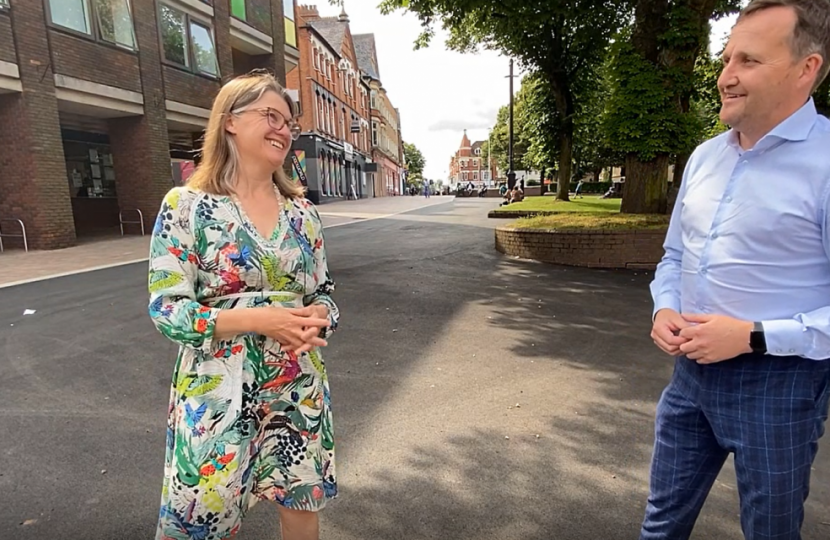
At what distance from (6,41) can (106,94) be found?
2.53 meters

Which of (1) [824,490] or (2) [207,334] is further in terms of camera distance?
(1) [824,490]

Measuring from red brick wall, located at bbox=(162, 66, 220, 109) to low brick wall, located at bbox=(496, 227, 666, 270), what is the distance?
13.0 meters

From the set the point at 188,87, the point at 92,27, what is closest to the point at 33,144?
the point at 92,27

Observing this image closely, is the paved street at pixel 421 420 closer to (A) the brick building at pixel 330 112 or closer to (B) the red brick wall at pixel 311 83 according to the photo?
(A) the brick building at pixel 330 112

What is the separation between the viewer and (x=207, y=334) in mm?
1537

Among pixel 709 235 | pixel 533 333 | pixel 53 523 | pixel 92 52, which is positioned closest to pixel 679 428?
pixel 709 235

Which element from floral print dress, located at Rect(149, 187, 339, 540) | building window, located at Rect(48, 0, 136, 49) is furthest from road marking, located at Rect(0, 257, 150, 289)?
floral print dress, located at Rect(149, 187, 339, 540)

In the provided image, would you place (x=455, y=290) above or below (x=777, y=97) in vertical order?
below

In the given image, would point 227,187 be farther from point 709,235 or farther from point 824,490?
point 824,490

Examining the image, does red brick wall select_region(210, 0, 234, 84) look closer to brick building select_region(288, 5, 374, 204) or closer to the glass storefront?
the glass storefront

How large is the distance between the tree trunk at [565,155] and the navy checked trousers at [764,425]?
21000mm

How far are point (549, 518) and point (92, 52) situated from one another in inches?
633

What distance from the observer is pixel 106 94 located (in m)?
13.8

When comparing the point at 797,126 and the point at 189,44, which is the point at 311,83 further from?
the point at 797,126
